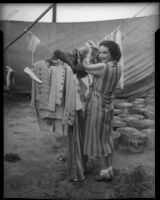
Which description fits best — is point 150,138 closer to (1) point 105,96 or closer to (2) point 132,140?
(2) point 132,140

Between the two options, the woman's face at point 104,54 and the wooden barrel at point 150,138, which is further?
the wooden barrel at point 150,138

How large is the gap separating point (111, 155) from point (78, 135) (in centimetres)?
52

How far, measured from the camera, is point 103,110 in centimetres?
386

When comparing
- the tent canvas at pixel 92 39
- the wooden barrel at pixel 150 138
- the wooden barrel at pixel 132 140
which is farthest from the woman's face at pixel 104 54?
the wooden barrel at pixel 150 138

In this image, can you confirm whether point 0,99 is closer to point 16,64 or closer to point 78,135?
point 16,64

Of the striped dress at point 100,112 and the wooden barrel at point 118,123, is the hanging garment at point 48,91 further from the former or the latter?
the wooden barrel at point 118,123

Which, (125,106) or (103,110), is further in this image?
(125,106)

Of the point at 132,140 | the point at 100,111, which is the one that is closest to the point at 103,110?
the point at 100,111

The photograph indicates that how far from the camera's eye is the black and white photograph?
386 cm

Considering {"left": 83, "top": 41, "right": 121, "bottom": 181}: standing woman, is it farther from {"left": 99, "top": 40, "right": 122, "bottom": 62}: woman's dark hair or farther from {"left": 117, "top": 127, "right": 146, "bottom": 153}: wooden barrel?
{"left": 117, "top": 127, "right": 146, "bottom": 153}: wooden barrel

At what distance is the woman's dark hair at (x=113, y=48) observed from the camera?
3857mm

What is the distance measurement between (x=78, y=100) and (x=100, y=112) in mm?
334

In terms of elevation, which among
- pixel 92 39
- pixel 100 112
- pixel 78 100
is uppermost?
pixel 92 39

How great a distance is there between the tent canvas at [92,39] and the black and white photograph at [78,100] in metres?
0.01
